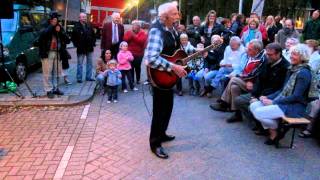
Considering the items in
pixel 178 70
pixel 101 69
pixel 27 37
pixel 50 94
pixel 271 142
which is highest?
pixel 27 37

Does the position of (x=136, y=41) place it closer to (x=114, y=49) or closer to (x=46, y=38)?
(x=114, y=49)

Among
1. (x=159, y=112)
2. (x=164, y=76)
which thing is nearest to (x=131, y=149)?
(x=159, y=112)

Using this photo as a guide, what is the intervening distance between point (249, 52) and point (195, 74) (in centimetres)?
230

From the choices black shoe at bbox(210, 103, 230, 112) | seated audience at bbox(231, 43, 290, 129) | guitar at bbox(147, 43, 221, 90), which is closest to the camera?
guitar at bbox(147, 43, 221, 90)

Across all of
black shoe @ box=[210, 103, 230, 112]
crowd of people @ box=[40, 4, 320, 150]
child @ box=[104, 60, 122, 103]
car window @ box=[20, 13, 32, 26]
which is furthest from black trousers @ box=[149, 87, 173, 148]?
car window @ box=[20, 13, 32, 26]

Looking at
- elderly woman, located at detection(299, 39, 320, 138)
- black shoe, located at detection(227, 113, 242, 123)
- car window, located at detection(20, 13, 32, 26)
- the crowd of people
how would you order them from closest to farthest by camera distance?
1. the crowd of people
2. elderly woman, located at detection(299, 39, 320, 138)
3. black shoe, located at detection(227, 113, 242, 123)
4. car window, located at detection(20, 13, 32, 26)

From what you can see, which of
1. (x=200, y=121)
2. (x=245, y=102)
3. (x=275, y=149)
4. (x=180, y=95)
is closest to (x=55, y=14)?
(x=180, y=95)

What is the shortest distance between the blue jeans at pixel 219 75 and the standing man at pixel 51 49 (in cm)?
348

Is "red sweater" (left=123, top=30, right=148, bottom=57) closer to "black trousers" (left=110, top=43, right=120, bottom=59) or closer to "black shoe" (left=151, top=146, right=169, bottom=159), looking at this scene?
"black trousers" (left=110, top=43, right=120, bottom=59)

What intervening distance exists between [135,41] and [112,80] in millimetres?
1908

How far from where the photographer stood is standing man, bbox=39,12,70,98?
8.40 metres

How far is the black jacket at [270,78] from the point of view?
6.12m

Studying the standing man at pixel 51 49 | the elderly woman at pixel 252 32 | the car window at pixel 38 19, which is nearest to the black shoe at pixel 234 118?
the elderly woman at pixel 252 32

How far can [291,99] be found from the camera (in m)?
5.57
